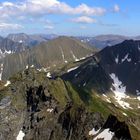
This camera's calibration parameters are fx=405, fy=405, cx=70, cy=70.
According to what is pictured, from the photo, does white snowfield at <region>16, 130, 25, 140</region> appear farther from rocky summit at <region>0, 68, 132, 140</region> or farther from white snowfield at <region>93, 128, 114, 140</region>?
white snowfield at <region>93, 128, 114, 140</region>

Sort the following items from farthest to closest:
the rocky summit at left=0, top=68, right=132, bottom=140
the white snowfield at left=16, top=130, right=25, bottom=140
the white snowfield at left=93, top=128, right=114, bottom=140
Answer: the white snowfield at left=16, top=130, right=25, bottom=140, the rocky summit at left=0, top=68, right=132, bottom=140, the white snowfield at left=93, top=128, right=114, bottom=140

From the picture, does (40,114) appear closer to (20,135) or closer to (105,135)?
(20,135)

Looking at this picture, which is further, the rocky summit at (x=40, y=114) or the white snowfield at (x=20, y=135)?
the white snowfield at (x=20, y=135)

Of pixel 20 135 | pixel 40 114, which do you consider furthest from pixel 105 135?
pixel 20 135

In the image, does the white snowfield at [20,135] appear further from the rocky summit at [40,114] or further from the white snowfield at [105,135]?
the white snowfield at [105,135]

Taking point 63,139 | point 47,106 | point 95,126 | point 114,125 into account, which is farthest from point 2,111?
point 114,125

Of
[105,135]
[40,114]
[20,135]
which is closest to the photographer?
[105,135]

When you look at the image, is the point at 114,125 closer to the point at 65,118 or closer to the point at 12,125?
the point at 65,118

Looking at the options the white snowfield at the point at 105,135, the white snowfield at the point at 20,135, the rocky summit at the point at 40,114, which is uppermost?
the white snowfield at the point at 105,135

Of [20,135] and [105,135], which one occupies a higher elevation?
[105,135]

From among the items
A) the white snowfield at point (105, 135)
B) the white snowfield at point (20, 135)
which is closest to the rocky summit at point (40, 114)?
the white snowfield at point (20, 135)

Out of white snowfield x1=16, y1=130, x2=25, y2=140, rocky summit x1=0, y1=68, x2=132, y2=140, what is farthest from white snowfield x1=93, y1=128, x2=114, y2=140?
white snowfield x1=16, y1=130, x2=25, y2=140
